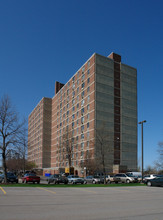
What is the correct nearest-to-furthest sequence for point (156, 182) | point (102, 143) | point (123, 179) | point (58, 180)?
1. point (156, 182)
2. point (58, 180)
3. point (102, 143)
4. point (123, 179)

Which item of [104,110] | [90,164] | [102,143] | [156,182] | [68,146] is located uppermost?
[104,110]

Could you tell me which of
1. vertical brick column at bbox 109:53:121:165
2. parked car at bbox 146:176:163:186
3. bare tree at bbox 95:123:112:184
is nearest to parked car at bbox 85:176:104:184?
bare tree at bbox 95:123:112:184

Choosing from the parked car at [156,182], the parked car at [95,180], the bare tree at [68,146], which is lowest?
the parked car at [95,180]

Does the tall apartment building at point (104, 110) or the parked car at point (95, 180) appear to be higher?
the tall apartment building at point (104, 110)

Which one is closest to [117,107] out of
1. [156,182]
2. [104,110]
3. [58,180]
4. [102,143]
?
[104,110]

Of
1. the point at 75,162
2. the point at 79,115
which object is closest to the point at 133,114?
the point at 79,115

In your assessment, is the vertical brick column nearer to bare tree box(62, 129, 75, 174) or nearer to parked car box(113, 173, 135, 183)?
bare tree box(62, 129, 75, 174)

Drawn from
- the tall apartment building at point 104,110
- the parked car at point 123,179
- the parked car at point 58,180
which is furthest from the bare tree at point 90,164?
the parked car at point 58,180

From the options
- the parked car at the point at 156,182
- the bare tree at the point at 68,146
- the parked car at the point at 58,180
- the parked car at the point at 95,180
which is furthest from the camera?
the bare tree at the point at 68,146

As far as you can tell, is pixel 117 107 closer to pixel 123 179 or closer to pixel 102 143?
pixel 123 179

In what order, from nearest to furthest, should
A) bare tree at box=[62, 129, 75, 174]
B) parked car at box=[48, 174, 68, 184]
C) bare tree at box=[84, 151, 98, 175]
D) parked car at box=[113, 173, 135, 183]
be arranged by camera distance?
parked car at box=[48, 174, 68, 184], parked car at box=[113, 173, 135, 183], bare tree at box=[84, 151, 98, 175], bare tree at box=[62, 129, 75, 174]

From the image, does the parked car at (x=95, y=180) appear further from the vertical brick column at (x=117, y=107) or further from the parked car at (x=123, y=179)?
the vertical brick column at (x=117, y=107)

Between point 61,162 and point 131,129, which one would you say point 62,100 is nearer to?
point 61,162

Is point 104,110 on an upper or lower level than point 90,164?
upper
